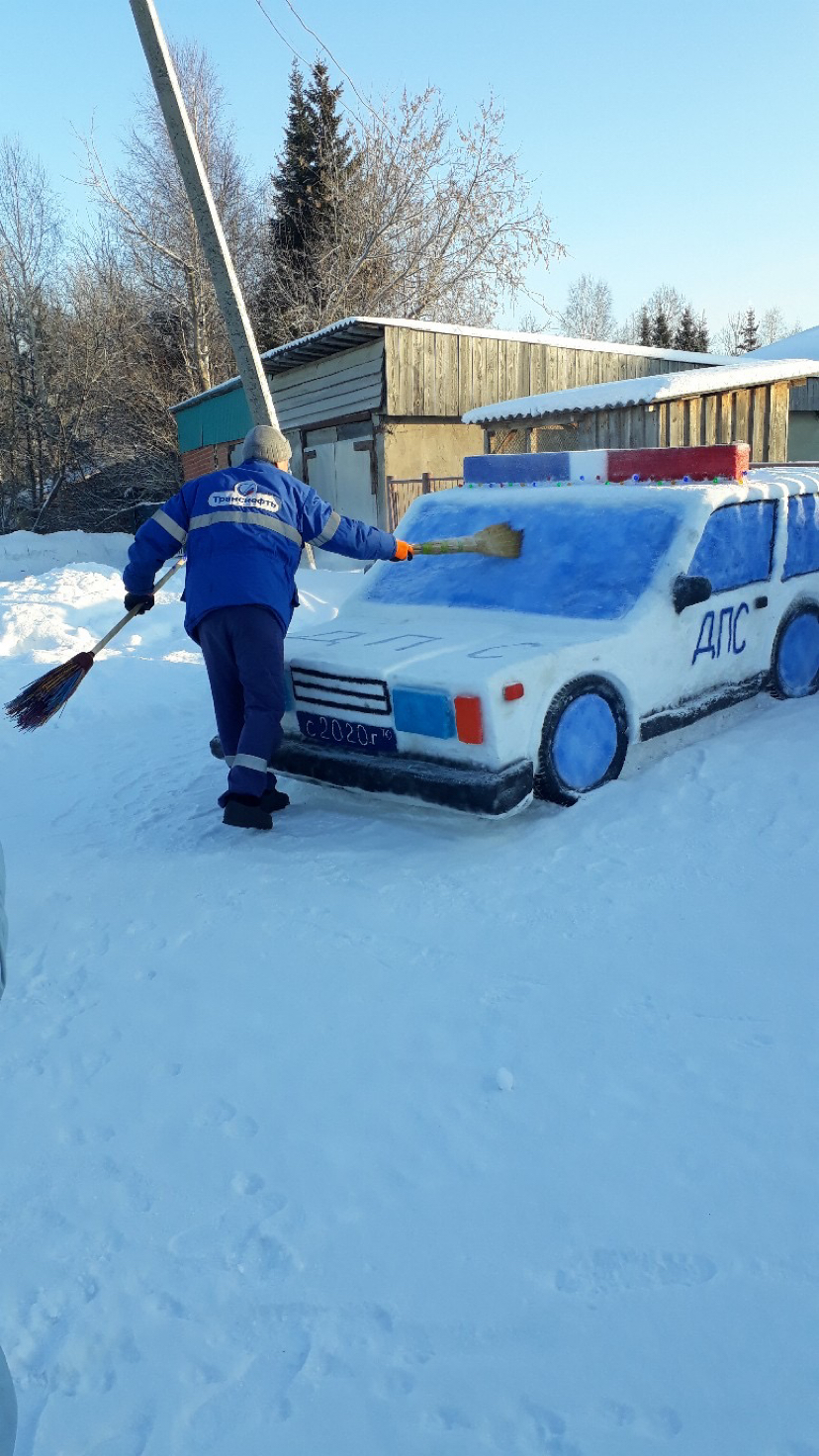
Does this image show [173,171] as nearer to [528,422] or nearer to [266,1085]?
[528,422]

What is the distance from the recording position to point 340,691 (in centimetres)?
425

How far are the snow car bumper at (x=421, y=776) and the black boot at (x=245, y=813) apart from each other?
273 mm

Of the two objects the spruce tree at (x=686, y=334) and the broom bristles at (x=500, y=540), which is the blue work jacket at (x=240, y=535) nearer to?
the broom bristles at (x=500, y=540)

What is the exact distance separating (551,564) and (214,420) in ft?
61.3

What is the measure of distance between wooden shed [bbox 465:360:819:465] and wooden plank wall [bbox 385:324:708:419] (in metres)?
2.15

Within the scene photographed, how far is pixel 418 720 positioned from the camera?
4008 mm

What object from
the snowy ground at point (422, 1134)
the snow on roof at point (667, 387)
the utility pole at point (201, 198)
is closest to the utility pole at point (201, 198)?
the utility pole at point (201, 198)

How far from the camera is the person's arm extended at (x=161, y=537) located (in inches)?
175

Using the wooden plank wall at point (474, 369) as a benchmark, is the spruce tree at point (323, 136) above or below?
above

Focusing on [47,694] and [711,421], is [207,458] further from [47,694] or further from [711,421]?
[47,694]

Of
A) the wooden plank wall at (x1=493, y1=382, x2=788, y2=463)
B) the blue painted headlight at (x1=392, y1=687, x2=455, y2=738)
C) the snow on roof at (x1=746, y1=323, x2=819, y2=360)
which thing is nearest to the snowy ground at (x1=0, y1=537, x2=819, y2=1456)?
the blue painted headlight at (x1=392, y1=687, x2=455, y2=738)

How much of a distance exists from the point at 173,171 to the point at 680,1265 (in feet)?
99.6

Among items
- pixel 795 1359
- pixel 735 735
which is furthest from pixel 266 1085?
pixel 735 735

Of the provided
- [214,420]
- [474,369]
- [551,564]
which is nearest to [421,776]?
[551,564]
